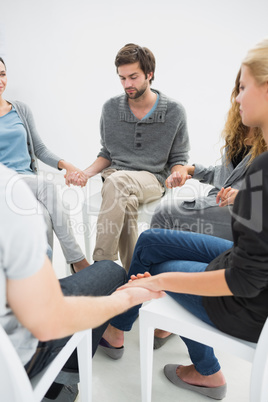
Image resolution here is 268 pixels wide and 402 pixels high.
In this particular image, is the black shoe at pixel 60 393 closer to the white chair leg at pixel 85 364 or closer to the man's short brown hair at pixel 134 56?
the white chair leg at pixel 85 364

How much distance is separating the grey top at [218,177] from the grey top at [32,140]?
0.83 m

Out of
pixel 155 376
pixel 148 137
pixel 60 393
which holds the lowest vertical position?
pixel 155 376

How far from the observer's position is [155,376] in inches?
53.2

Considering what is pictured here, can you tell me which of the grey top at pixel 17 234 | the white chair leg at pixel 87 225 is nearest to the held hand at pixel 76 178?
the white chair leg at pixel 87 225

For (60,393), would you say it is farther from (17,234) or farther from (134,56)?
(134,56)

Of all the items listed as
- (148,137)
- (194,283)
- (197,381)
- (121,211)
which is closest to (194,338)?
(194,283)

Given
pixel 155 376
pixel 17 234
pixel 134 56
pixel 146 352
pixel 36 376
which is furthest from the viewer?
pixel 134 56

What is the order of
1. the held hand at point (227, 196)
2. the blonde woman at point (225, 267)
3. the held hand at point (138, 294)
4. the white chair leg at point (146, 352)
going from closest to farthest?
1. the blonde woman at point (225, 267)
2. the held hand at point (138, 294)
3. the white chair leg at point (146, 352)
4. the held hand at point (227, 196)

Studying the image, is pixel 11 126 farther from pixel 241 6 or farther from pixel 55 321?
pixel 241 6

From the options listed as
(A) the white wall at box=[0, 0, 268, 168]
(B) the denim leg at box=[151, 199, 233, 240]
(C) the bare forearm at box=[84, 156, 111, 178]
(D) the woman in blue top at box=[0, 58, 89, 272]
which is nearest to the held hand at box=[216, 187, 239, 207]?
(B) the denim leg at box=[151, 199, 233, 240]

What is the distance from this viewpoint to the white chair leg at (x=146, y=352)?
1037mm

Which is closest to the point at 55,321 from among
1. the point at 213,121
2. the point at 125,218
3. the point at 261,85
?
the point at 261,85

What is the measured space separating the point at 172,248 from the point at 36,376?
582 millimetres

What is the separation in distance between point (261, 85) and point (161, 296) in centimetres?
65
